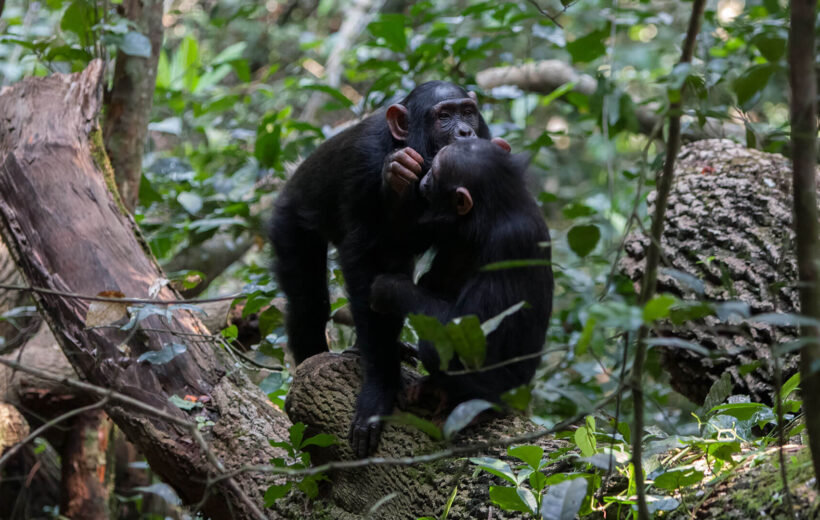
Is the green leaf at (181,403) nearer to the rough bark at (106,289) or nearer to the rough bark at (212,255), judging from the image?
the rough bark at (106,289)

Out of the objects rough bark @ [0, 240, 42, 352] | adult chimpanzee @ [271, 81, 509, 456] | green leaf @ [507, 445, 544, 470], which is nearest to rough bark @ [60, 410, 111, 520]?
rough bark @ [0, 240, 42, 352]

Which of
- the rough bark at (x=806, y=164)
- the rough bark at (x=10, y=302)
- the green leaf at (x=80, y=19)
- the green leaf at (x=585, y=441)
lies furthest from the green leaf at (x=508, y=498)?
the green leaf at (x=80, y=19)

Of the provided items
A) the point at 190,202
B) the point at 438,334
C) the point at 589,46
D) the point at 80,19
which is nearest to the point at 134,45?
the point at 80,19

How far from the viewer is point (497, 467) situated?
2.21 metres

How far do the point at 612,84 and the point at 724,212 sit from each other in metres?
2.16

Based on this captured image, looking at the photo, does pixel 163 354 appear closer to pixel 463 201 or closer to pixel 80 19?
pixel 463 201

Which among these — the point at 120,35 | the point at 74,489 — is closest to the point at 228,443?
the point at 74,489

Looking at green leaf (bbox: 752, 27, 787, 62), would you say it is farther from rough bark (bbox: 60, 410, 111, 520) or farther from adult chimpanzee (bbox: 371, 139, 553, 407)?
rough bark (bbox: 60, 410, 111, 520)

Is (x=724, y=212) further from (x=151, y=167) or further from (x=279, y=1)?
(x=279, y=1)

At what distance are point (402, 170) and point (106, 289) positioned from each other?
59.4 inches

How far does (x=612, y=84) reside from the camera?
6.15ft

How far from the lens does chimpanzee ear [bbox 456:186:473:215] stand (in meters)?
2.83

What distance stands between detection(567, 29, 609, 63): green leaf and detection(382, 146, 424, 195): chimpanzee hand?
32.6 inches

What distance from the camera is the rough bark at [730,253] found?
3.35 metres
